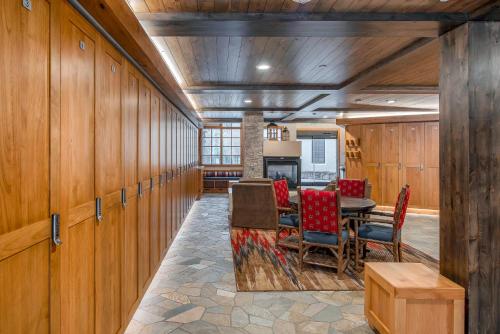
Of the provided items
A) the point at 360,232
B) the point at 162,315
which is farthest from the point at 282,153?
Result: the point at 162,315

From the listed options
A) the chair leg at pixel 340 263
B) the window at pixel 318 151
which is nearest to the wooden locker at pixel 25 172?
the chair leg at pixel 340 263

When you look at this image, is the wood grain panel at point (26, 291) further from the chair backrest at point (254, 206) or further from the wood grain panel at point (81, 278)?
the chair backrest at point (254, 206)

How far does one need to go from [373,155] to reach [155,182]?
614cm

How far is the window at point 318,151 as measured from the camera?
14.6 m

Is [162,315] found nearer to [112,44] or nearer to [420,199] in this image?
[112,44]

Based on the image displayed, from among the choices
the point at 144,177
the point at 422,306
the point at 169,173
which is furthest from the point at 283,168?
the point at 422,306

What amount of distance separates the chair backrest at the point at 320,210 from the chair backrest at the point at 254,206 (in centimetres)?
195

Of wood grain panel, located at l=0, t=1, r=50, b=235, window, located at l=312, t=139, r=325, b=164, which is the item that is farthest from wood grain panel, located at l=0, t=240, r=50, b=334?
window, located at l=312, t=139, r=325, b=164

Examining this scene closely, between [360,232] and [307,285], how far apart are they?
942mm

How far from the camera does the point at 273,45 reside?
3.14 meters

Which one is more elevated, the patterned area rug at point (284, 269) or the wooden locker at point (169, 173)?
the wooden locker at point (169, 173)

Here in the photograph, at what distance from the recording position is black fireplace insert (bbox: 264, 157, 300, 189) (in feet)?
31.8

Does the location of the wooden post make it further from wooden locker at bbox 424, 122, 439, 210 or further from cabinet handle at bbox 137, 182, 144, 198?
wooden locker at bbox 424, 122, 439, 210

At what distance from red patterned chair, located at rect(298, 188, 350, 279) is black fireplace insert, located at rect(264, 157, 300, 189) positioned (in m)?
6.28
